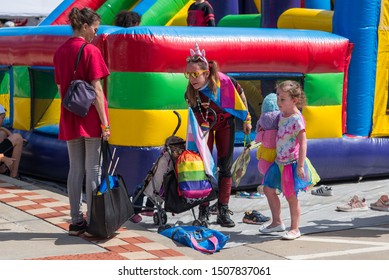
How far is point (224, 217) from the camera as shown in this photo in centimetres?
698

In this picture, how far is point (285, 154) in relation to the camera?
6512 mm

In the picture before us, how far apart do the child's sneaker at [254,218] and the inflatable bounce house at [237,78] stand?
106 cm

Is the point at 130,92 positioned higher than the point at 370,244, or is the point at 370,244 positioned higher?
the point at 130,92

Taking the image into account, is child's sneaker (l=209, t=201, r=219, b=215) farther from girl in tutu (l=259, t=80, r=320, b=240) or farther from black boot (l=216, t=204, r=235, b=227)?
girl in tutu (l=259, t=80, r=320, b=240)

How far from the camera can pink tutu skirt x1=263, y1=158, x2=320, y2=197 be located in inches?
254

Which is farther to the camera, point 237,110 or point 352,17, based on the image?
point 352,17

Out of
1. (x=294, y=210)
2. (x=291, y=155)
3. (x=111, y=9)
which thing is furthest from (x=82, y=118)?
(x=111, y=9)

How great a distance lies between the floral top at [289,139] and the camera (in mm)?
6453

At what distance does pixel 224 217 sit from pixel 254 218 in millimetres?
292

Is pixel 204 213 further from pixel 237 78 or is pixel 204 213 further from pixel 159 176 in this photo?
pixel 237 78

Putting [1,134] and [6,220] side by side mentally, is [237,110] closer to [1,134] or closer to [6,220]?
[6,220]

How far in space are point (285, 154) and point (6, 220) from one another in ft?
7.74
